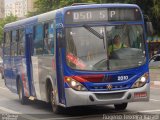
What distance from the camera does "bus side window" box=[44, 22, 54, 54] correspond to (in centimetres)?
1392

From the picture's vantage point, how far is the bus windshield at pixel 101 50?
12.8 meters

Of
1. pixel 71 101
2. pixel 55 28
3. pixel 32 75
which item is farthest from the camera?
pixel 32 75

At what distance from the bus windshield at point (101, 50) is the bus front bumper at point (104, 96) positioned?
57 cm

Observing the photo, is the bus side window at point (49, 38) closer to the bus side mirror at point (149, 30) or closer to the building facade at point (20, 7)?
the bus side mirror at point (149, 30)

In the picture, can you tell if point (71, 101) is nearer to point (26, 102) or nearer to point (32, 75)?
point (32, 75)

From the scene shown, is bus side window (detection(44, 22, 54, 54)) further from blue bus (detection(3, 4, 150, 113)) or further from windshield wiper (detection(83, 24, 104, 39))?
windshield wiper (detection(83, 24, 104, 39))

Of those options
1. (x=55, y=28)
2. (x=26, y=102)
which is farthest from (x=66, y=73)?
(x=26, y=102)

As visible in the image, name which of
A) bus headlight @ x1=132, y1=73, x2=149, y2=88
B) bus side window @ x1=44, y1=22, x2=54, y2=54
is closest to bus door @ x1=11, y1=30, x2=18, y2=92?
bus side window @ x1=44, y1=22, x2=54, y2=54

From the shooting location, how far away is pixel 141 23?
528 inches

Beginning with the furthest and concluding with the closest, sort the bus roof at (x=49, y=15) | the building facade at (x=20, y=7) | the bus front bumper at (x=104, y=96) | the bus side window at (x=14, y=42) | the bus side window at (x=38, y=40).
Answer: the building facade at (x=20, y=7), the bus side window at (x=14, y=42), the bus side window at (x=38, y=40), the bus roof at (x=49, y=15), the bus front bumper at (x=104, y=96)

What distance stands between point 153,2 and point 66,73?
31124 mm

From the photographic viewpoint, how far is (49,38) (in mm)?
14203

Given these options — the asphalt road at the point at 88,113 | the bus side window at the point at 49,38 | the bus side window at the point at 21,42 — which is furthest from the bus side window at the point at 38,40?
the asphalt road at the point at 88,113

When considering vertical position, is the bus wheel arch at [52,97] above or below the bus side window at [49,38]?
below
